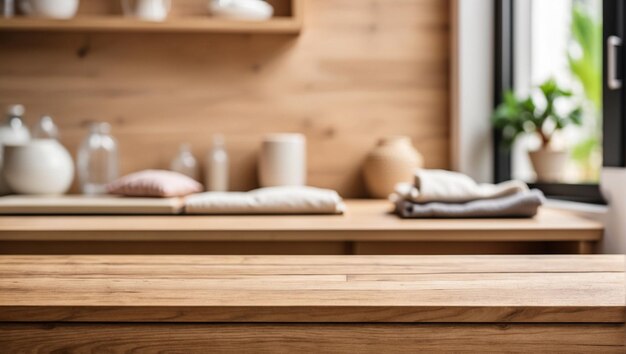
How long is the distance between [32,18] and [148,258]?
120 cm

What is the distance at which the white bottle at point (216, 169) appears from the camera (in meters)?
2.10

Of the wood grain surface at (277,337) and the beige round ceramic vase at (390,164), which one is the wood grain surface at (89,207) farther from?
the wood grain surface at (277,337)

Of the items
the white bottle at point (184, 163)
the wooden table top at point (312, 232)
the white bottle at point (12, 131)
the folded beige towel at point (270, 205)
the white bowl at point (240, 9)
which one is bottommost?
the wooden table top at point (312, 232)

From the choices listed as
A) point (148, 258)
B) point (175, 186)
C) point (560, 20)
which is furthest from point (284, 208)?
point (560, 20)

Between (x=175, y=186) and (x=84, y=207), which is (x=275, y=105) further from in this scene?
(x=84, y=207)

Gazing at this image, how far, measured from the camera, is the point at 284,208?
65.6 inches

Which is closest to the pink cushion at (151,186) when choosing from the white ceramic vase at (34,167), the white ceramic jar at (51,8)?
the white ceramic vase at (34,167)

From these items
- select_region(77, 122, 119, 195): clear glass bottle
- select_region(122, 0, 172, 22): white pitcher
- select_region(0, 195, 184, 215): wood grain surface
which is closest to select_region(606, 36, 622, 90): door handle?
select_region(0, 195, 184, 215): wood grain surface

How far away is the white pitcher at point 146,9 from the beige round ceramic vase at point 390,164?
88cm

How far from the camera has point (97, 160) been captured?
212 cm

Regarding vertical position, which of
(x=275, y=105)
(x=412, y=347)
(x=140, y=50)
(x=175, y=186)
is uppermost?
(x=140, y=50)

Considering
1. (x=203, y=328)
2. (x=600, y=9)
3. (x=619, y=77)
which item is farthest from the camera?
(x=600, y=9)

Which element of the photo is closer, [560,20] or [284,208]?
[284,208]

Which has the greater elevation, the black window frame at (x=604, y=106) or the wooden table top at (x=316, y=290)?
the black window frame at (x=604, y=106)
